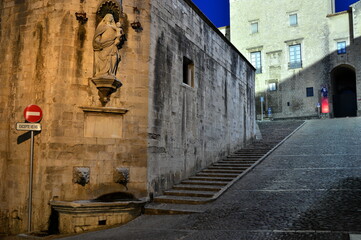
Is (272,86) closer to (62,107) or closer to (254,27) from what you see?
(254,27)

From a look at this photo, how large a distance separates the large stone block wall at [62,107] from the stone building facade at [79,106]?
0.08 feet

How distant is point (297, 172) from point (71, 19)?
27.7 feet

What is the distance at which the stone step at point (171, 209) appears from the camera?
7.93 metres

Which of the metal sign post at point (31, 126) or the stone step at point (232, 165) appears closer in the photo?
the metal sign post at point (31, 126)

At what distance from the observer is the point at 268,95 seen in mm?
36344

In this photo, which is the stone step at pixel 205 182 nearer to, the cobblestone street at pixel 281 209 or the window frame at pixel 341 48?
the cobblestone street at pixel 281 209

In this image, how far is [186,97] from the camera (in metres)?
11.2

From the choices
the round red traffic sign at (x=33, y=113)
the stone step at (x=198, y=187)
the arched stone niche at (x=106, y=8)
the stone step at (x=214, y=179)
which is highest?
the arched stone niche at (x=106, y=8)

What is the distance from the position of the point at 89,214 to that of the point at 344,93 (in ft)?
118

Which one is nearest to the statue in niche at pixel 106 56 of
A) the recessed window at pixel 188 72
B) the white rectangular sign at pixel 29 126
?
the white rectangular sign at pixel 29 126

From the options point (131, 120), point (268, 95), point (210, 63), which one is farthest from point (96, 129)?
point (268, 95)

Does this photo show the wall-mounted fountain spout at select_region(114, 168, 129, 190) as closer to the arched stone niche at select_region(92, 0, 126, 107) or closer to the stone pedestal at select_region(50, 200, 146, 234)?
the stone pedestal at select_region(50, 200, 146, 234)

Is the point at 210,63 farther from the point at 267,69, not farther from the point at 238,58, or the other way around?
the point at 267,69

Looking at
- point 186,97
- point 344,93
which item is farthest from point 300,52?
point 186,97
